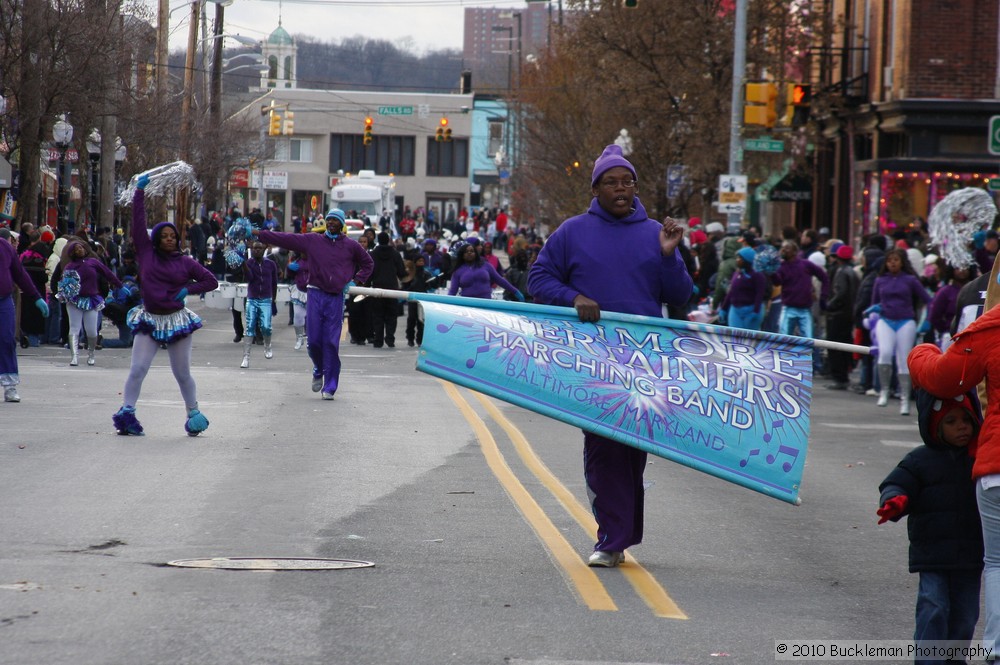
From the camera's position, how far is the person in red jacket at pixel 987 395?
5297 mm

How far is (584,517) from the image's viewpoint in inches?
361

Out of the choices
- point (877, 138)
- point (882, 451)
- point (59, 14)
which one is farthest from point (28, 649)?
point (877, 138)

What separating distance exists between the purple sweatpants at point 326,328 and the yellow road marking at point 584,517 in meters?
1.97

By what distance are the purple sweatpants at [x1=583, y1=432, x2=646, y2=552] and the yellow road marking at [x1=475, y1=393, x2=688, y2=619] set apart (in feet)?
0.59

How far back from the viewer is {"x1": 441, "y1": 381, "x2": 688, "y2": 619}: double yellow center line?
6.84 m

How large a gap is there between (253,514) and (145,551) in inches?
50.0

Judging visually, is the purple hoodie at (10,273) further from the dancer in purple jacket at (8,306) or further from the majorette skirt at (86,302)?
the majorette skirt at (86,302)

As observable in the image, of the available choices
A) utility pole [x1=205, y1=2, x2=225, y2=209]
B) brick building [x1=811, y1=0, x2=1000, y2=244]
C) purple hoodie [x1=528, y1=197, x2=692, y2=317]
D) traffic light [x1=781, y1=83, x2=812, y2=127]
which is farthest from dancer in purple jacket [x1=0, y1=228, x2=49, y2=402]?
utility pole [x1=205, y1=2, x2=225, y2=209]

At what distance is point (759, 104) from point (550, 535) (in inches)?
745

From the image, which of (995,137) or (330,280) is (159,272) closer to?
(330,280)

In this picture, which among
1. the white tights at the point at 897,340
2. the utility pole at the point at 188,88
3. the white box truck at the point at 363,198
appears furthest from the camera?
the white box truck at the point at 363,198

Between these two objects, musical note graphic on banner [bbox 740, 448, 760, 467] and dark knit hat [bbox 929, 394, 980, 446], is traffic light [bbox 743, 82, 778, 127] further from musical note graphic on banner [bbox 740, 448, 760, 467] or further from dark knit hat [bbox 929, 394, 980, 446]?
dark knit hat [bbox 929, 394, 980, 446]

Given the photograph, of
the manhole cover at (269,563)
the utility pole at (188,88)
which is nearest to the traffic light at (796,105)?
the utility pole at (188,88)

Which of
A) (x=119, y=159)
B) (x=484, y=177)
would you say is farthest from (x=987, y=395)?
(x=484, y=177)
